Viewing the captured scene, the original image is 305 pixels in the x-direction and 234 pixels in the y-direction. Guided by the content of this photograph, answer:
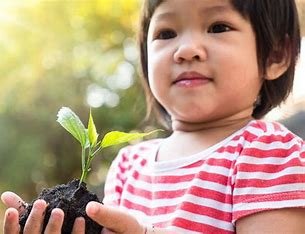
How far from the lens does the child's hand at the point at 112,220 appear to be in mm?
858

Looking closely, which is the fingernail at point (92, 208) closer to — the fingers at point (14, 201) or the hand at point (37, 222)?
the hand at point (37, 222)

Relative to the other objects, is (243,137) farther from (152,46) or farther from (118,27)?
(118,27)

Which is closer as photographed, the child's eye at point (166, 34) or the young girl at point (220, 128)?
the young girl at point (220, 128)

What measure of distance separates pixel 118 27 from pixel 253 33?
199 centimetres

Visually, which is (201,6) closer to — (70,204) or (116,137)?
(116,137)

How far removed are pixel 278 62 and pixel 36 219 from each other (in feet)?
1.96

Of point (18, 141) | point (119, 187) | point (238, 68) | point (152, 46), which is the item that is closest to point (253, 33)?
point (238, 68)

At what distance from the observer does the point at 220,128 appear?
1.22 m

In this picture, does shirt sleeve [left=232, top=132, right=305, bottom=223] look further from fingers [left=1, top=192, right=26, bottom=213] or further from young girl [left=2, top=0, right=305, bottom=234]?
fingers [left=1, top=192, right=26, bottom=213]

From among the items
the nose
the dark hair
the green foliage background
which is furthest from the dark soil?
the green foliage background

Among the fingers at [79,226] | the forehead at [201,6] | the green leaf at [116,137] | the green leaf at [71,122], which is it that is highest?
the forehead at [201,6]

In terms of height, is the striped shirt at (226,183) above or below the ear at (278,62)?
below

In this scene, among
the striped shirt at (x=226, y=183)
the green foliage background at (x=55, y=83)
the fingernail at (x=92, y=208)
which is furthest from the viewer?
the green foliage background at (x=55, y=83)

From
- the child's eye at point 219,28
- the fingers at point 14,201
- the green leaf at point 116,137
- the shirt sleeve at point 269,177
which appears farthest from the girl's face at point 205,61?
the fingers at point 14,201
